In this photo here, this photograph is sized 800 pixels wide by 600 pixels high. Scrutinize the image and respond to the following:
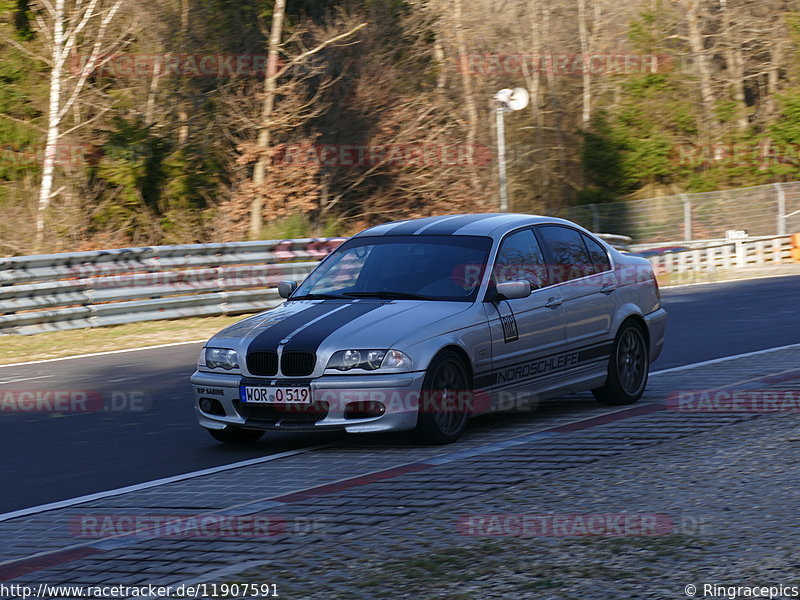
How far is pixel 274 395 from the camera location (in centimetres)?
843

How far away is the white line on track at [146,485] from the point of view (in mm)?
6992

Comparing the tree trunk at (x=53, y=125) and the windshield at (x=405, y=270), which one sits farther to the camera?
the tree trunk at (x=53, y=125)

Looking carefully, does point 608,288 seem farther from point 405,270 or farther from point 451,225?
point 405,270

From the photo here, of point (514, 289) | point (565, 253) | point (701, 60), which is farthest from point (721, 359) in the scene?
point (701, 60)

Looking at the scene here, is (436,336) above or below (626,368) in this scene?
above

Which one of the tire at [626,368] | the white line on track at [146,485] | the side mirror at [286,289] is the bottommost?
the white line on track at [146,485]

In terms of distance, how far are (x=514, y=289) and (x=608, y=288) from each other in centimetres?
154

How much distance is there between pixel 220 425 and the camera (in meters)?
8.81

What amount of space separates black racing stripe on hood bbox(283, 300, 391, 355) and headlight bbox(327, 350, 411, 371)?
0.57ft

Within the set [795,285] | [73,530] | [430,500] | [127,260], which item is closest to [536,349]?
[430,500]

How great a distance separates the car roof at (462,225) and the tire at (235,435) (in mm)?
1897

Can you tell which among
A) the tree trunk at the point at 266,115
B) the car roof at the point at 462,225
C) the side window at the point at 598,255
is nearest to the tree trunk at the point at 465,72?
the tree trunk at the point at 266,115

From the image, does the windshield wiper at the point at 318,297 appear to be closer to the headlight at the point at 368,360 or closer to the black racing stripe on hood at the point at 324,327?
the black racing stripe on hood at the point at 324,327

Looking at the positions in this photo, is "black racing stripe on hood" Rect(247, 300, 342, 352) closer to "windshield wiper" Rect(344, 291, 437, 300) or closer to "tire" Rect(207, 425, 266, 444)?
"windshield wiper" Rect(344, 291, 437, 300)
